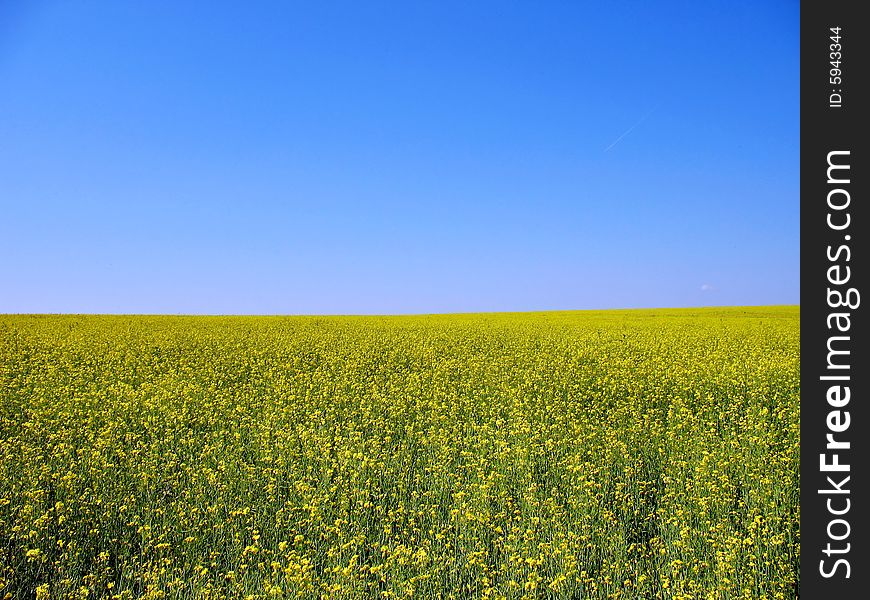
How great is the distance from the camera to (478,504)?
585 cm

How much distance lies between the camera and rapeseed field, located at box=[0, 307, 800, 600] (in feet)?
15.6

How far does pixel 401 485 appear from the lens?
6.36 m

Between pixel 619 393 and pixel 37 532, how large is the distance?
8918 millimetres

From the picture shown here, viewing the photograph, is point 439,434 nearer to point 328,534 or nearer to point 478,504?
point 478,504
